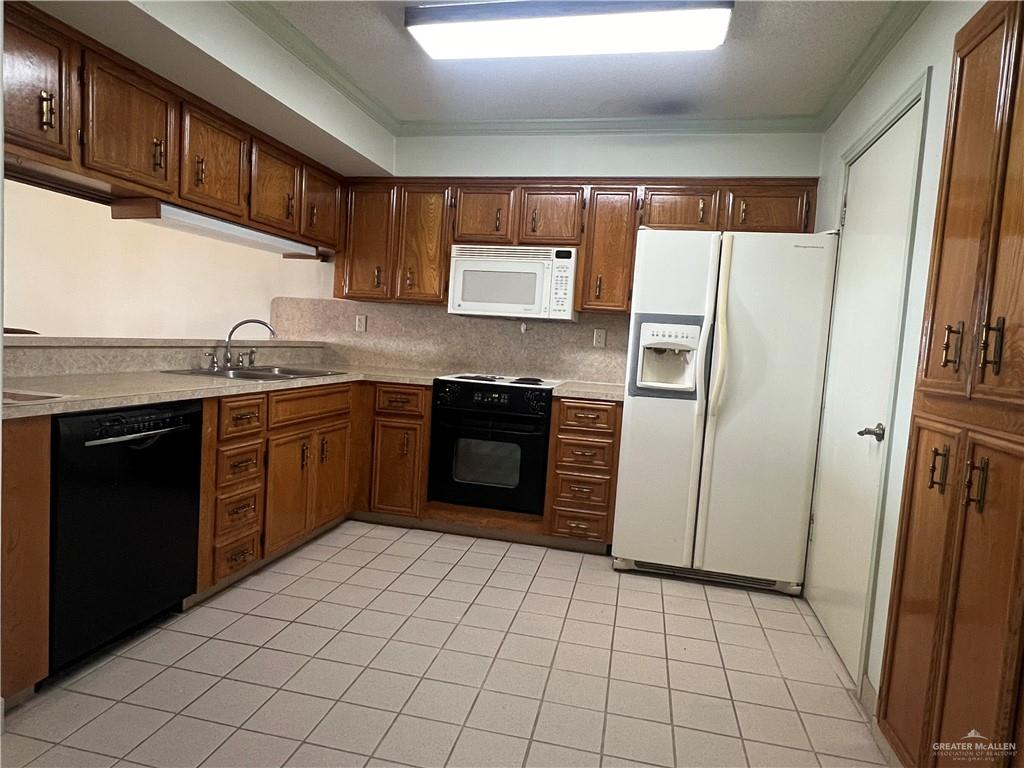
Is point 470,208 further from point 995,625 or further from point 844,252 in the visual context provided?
point 995,625

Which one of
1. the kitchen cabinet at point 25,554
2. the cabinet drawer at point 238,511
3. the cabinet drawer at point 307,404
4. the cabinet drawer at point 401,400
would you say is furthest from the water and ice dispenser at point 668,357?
the kitchen cabinet at point 25,554

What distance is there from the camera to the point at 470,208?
3625 millimetres

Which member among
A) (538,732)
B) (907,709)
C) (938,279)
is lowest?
(538,732)

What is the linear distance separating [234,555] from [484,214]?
2.31 m

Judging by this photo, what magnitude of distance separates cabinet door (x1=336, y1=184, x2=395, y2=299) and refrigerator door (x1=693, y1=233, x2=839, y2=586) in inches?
82.1

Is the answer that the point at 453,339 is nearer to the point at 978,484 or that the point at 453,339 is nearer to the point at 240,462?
the point at 240,462

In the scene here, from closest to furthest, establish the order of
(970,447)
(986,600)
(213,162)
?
(986,600) < (970,447) < (213,162)

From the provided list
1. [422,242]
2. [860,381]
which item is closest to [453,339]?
[422,242]

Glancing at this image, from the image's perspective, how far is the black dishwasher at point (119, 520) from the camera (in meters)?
1.78

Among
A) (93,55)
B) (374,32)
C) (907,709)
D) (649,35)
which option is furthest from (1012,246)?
(93,55)

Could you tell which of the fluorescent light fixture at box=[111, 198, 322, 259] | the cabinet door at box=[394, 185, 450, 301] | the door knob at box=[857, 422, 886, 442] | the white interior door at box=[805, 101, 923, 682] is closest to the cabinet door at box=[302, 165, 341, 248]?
the fluorescent light fixture at box=[111, 198, 322, 259]

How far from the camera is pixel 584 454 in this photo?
3254 millimetres

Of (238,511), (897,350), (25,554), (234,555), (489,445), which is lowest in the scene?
(234,555)

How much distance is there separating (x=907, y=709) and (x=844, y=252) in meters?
1.82
